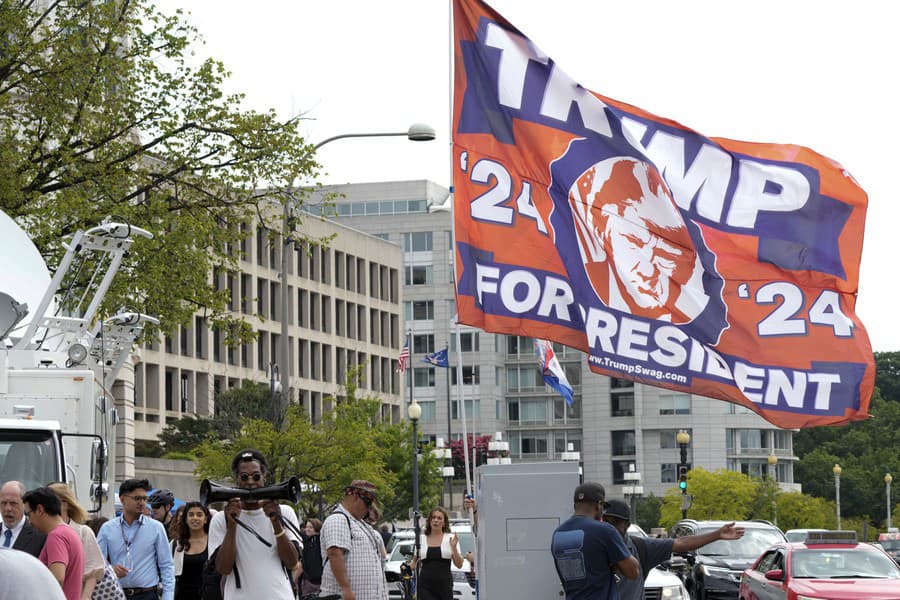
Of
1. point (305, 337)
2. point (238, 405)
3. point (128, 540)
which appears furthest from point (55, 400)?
point (305, 337)

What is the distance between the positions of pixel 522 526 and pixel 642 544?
775 cm

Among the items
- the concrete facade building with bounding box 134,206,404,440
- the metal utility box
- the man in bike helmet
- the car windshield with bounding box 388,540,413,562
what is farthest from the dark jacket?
the concrete facade building with bounding box 134,206,404,440

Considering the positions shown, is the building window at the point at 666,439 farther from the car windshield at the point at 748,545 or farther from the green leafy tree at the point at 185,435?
the car windshield at the point at 748,545

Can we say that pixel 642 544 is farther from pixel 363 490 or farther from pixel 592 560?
pixel 363 490

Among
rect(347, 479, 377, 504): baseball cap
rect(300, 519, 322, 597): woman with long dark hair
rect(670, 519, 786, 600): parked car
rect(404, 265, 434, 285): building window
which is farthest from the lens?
rect(404, 265, 434, 285): building window

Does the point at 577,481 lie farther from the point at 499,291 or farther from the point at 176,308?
the point at 176,308

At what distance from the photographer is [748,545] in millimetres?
30797

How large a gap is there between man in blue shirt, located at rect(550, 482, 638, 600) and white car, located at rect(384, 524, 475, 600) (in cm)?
1200

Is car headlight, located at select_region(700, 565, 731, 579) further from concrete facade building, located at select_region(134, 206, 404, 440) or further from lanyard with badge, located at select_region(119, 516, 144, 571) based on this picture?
concrete facade building, located at select_region(134, 206, 404, 440)

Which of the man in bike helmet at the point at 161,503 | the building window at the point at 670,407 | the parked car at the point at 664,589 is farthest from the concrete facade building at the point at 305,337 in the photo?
the man in bike helmet at the point at 161,503

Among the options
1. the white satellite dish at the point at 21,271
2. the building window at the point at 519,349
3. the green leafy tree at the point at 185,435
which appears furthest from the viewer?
the building window at the point at 519,349

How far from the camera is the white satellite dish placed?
16.9m

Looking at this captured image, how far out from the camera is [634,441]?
463 feet

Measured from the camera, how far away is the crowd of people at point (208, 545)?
32.4ft
